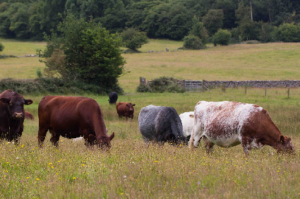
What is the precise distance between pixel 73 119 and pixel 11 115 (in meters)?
1.83

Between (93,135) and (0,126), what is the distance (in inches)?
122

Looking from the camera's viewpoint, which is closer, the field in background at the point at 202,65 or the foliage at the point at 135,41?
the field in background at the point at 202,65

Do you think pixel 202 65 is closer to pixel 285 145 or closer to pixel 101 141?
pixel 285 145

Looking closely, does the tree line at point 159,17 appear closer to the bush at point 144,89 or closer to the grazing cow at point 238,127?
the bush at point 144,89

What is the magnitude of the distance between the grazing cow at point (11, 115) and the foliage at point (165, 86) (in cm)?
2548

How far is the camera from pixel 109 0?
98.0 m

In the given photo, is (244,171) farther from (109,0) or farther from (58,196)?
(109,0)

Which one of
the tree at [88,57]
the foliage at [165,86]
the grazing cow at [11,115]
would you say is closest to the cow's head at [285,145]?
the grazing cow at [11,115]

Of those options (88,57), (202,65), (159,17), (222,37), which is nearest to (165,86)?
(88,57)

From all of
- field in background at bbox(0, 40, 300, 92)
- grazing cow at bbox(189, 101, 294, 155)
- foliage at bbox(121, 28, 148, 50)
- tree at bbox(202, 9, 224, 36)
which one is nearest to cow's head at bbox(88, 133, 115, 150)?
grazing cow at bbox(189, 101, 294, 155)

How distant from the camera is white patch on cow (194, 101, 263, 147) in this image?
820 centimetres

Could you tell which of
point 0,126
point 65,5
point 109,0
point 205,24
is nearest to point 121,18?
point 109,0

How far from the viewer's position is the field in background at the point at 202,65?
1734 inches

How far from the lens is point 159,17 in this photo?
99500 mm
